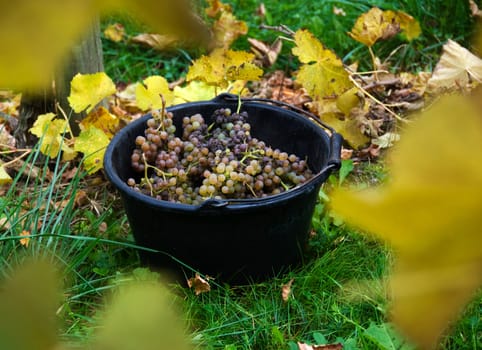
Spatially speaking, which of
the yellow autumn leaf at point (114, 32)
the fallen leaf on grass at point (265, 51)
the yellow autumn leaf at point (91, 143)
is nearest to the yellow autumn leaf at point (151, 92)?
the yellow autumn leaf at point (91, 143)

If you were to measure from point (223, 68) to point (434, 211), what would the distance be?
1.66 meters

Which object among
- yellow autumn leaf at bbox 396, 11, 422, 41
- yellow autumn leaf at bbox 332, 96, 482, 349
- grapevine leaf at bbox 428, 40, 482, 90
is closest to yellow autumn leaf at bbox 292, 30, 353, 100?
grapevine leaf at bbox 428, 40, 482, 90

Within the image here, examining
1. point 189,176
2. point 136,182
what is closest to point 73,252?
point 136,182

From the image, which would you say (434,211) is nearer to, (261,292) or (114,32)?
(261,292)

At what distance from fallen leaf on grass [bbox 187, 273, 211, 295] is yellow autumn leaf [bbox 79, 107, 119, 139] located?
0.71 metres

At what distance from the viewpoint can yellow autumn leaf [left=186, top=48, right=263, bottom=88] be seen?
182cm

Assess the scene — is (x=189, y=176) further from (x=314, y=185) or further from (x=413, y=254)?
(x=413, y=254)

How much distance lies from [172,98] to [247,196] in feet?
2.05

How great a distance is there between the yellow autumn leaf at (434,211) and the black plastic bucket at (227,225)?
3.61ft

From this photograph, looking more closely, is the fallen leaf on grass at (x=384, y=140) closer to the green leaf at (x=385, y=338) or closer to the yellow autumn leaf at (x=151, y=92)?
the yellow autumn leaf at (x=151, y=92)

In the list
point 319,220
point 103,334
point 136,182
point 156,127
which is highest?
point 103,334

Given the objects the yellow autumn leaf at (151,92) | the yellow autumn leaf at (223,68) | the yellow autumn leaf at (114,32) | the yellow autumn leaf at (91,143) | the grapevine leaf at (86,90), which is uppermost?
the yellow autumn leaf at (223,68)

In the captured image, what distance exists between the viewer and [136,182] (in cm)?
173

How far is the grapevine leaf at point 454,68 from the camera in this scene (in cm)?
198
